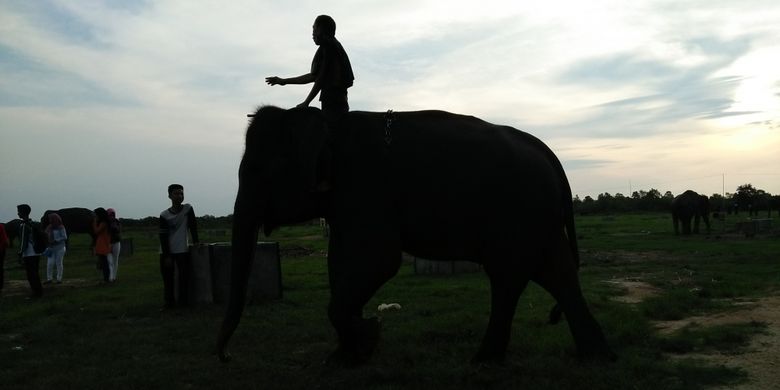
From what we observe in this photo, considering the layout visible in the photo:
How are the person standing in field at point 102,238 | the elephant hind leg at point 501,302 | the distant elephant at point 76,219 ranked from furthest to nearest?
the distant elephant at point 76,219 < the person standing in field at point 102,238 < the elephant hind leg at point 501,302


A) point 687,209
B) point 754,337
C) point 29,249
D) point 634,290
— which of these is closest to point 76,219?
point 29,249

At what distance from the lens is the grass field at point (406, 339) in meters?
5.39

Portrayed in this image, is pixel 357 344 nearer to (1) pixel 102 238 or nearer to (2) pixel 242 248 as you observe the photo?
(2) pixel 242 248

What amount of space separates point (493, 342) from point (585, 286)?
235 inches

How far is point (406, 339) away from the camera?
7020mm

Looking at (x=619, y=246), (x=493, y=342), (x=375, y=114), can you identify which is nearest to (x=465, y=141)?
(x=375, y=114)

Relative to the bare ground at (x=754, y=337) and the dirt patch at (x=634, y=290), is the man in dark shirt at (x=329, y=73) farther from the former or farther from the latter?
the dirt patch at (x=634, y=290)

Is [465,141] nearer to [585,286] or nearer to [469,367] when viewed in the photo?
[469,367]

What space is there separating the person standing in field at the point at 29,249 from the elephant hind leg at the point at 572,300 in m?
10.7

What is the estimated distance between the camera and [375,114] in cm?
590

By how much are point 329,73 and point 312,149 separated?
0.83 m

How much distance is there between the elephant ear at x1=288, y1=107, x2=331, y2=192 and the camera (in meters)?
5.46

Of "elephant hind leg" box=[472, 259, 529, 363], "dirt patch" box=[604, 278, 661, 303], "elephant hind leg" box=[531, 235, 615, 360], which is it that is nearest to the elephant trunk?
"elephant hind leg" box=[472, 259, 529, 363]

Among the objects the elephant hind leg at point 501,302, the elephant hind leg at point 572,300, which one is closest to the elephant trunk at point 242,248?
the elephant hind leg at point 501,302
